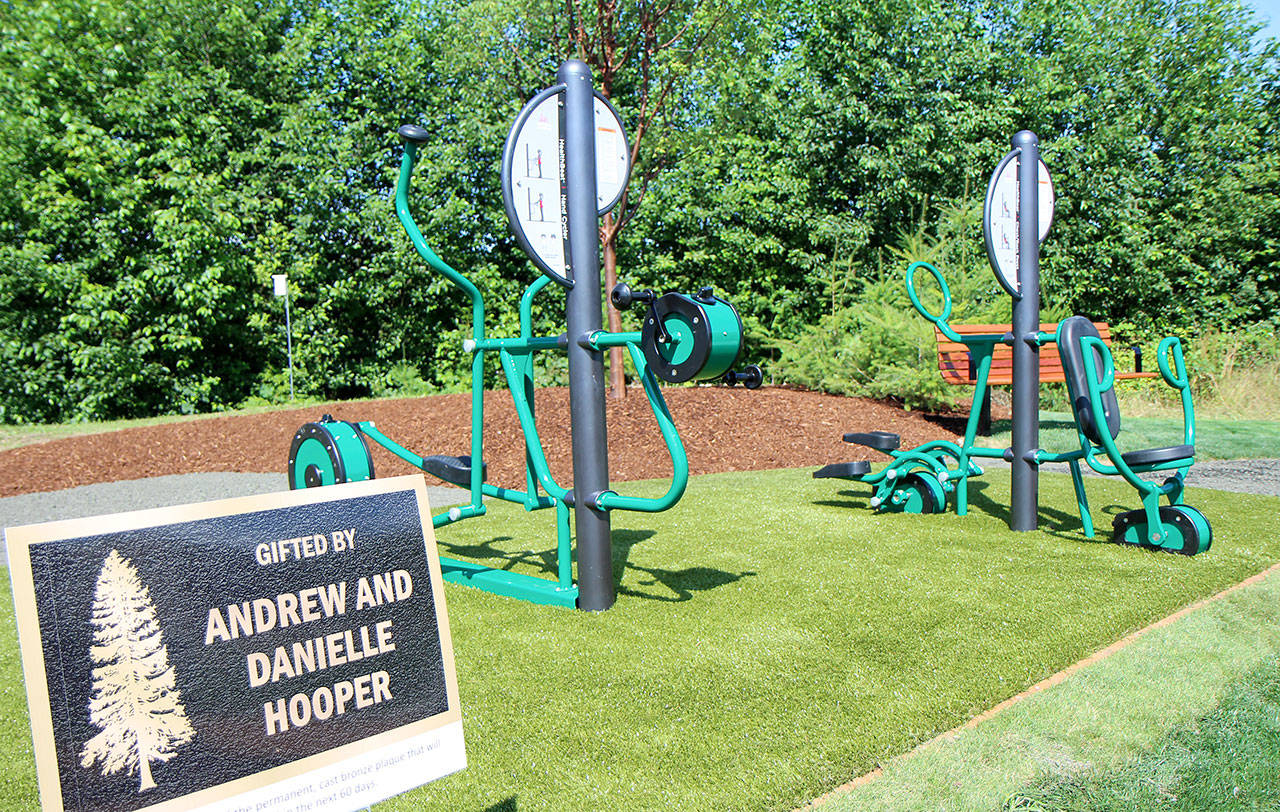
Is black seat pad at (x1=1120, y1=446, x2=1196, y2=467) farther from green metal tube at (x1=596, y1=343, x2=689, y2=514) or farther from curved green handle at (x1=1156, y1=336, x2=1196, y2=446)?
green metal tube at (x1=596, y1=343, x2=689, y2=514)

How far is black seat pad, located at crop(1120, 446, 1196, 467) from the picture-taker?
4645 millimetres

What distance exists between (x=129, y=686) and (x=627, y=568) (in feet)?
11.0

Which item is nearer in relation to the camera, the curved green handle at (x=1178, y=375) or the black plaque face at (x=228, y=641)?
the black plaque face at (x=228, y=641)

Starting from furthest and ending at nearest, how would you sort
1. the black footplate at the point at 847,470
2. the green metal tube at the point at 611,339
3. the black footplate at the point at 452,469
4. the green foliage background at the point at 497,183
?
the green foliage background at the point at 497,183 < the black footplate at the point at 847,470 < the black footplate at the point at 452,469 < the green metal tube at the point at 611,339

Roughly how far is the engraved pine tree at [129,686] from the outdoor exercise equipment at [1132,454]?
4.42 meters

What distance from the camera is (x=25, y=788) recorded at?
2432 mm

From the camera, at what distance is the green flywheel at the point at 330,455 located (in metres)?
4.20

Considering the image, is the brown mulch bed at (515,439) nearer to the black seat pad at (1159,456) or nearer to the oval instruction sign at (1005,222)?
the oval instruction sign at (1005,222)

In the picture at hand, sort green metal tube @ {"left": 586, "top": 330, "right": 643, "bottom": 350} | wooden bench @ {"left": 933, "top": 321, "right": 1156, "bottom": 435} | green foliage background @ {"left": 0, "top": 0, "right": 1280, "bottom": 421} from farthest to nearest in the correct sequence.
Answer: green foliage background @ {"left": 0, "top": 0, "right": 1280, "bottom": 421}, wooden bench @ {"left": 933, "top": 321, "right": 1156, "bottom": 435}, green metal tube @ {"left": 586, "top": 330, "right": 643, "bottom": 350}

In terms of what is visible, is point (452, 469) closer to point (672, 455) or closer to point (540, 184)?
point (672, 455)

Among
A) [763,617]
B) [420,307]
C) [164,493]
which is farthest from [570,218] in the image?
[420,307]

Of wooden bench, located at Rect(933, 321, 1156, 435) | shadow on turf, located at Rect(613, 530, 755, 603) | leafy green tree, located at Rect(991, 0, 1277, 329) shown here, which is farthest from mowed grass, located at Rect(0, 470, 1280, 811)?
leafy green tree, located at Rect(991, 0, 1277, 329)

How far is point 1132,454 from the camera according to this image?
4773 mm

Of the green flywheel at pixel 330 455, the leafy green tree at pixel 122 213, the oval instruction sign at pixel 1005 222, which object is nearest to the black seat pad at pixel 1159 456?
the oval instruction sign at pixel 1005 222
